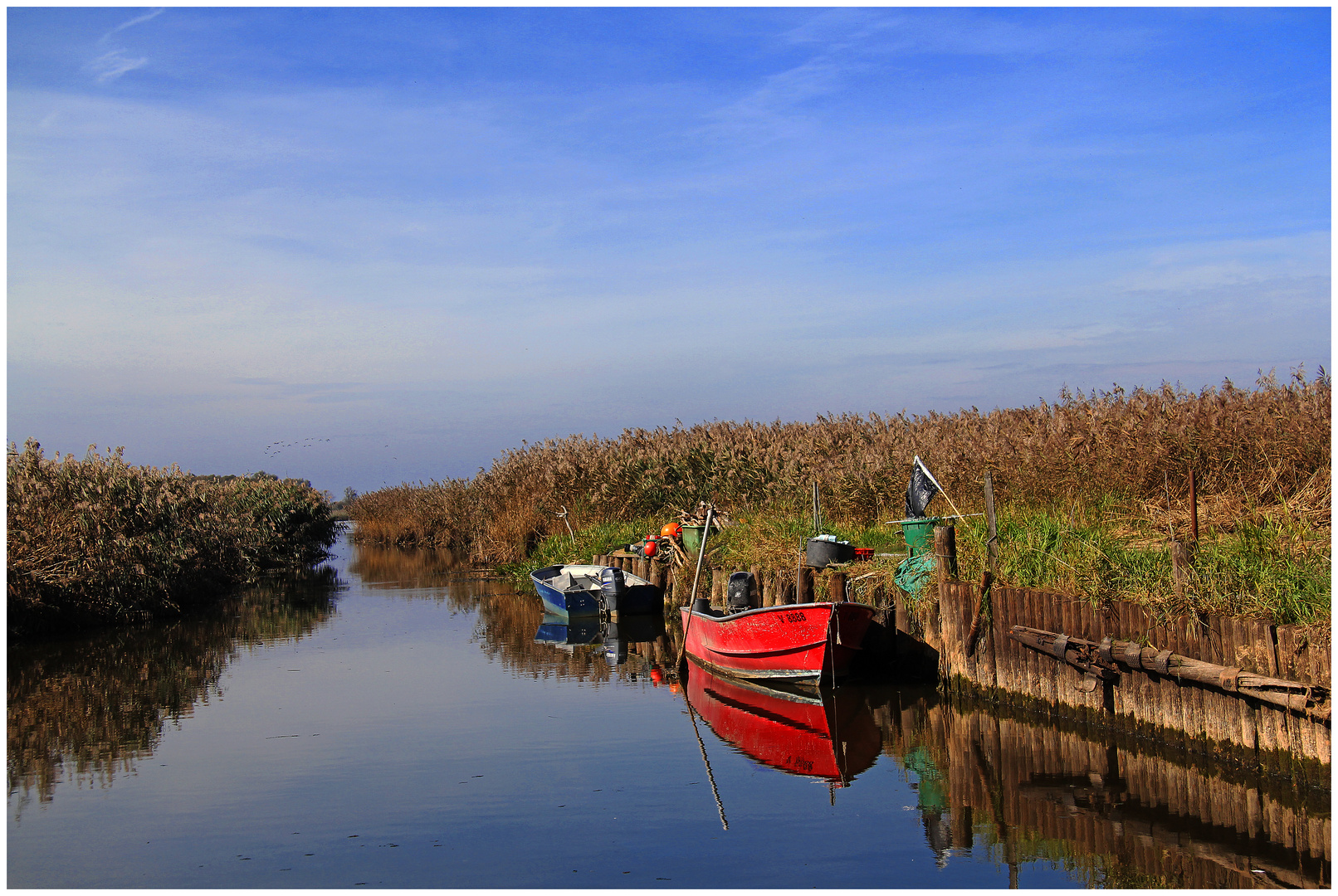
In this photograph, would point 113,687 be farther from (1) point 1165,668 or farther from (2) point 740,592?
(1) point 1165,668

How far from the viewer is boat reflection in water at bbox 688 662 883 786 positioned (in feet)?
37.8

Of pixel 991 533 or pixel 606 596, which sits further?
pixel 606 596

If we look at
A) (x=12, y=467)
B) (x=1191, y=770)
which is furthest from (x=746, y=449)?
(x=1191, y=770)

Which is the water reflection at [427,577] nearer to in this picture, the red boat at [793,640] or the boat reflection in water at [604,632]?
the boat reflection in water at [604,632]

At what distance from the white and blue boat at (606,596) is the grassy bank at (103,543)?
8.74 m

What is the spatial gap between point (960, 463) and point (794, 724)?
7.75 metres

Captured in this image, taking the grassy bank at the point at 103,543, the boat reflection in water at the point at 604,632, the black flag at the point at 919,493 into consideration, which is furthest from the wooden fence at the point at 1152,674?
the grassy bank at the point at 103,543

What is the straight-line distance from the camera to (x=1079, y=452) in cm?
1688

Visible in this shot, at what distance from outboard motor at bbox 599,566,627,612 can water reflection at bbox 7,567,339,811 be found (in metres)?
6.30

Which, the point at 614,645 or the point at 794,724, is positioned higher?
the point at 614,645

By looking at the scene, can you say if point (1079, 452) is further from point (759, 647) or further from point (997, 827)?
point (997, 827)

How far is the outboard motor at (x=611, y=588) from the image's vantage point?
2309 cm

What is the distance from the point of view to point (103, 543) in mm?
21625

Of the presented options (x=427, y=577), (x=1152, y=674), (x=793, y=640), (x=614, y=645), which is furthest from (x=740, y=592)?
(x=427, y=577)
